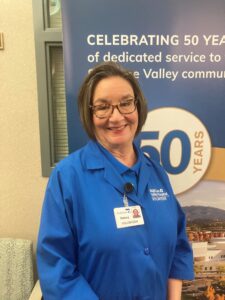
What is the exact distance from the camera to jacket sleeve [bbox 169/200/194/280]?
134cm

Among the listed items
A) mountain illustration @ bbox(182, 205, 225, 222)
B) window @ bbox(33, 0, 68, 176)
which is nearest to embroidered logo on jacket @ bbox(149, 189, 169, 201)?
mountain illustration @ bbox(182, 205, 225, 222)

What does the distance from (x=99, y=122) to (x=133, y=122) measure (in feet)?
0.45

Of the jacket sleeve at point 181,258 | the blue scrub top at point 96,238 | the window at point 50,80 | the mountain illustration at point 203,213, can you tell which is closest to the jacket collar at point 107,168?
the blue scrub top at point 96,238

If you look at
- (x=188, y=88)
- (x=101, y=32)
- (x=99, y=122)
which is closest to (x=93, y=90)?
(x=99, y=122)

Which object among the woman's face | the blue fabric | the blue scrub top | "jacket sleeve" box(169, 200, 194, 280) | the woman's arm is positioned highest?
the woman's face

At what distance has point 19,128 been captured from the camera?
6.23 ft

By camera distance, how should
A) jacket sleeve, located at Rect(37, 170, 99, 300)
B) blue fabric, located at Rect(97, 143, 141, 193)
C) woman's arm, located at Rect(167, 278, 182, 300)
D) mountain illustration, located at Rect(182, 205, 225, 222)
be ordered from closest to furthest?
jacket sleeve, located at Rect(37, 170, 99, 300), blue fabric, located at Rect(97, 143, 141, 193), woman's arm, located at Rect(167, 278, 182, 300), mountain illustration, located at Rect(182, 205, 225, 222)

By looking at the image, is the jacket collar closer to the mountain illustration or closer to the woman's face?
the woman's face

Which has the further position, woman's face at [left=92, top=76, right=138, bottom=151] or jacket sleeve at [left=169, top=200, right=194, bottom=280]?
jacket sleeve at [left=169, top=200, right=194, bottom=280]

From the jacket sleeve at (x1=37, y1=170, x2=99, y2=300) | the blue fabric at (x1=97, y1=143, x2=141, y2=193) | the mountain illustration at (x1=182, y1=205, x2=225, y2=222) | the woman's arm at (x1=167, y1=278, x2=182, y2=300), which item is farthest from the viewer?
the mountain illustration at (x1=182, y1=205, x2=225, y2=222)

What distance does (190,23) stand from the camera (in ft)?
4.81

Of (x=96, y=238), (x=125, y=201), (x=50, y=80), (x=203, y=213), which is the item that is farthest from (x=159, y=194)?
(x=50, y=80)

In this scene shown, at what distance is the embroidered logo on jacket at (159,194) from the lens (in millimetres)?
1189

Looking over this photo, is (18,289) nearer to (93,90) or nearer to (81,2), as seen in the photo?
(93,90)
